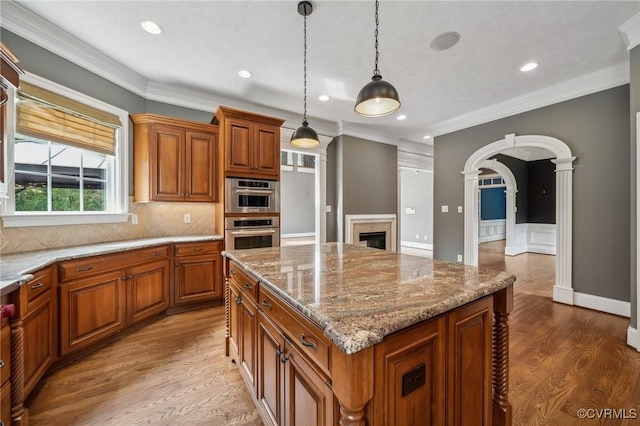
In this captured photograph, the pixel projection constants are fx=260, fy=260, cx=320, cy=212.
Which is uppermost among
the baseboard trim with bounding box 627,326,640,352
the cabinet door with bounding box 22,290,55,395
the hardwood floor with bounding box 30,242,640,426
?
the cabinet door with bounding box 22,290,55,395

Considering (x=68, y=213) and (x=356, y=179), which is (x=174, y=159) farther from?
(x=356, y=179)

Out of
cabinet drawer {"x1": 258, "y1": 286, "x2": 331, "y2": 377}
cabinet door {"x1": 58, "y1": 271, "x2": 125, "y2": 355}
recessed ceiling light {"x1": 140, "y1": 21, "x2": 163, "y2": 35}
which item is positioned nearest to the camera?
cabinet drawer {"x1": 258, "y1": 286, "x2": 331, "y2": 377}

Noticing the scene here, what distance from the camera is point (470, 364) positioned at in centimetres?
116

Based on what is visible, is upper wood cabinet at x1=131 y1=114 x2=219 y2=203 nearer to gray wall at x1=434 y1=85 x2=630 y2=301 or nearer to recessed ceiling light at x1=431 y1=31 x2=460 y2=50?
recessed ceiling light at x1=431 y1=31 x2=460 y2=50

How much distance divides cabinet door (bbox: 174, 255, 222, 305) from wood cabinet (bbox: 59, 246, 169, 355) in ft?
0.45

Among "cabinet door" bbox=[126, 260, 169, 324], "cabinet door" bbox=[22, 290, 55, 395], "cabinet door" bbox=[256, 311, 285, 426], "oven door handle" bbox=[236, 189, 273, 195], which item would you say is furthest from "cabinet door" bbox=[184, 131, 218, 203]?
"cabinet door" bbox=[256, 311, 285, 426]

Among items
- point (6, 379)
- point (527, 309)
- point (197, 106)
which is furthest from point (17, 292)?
point (527, 309)

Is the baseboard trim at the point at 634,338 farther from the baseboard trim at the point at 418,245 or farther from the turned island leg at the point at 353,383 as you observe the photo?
the baseboard trim at the point at 418,245

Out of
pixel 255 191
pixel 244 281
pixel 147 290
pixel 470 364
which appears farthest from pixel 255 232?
pixel 470 364

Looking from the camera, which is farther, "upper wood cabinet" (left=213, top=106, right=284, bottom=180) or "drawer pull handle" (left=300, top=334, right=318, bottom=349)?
"upper wood cabinet" (left=213, top=106, right=284, bottom=180)

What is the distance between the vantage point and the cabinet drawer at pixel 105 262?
205 cm

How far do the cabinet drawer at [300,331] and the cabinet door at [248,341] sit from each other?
0.80 ft

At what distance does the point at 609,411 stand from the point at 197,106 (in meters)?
4.93

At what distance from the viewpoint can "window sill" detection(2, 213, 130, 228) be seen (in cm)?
211
